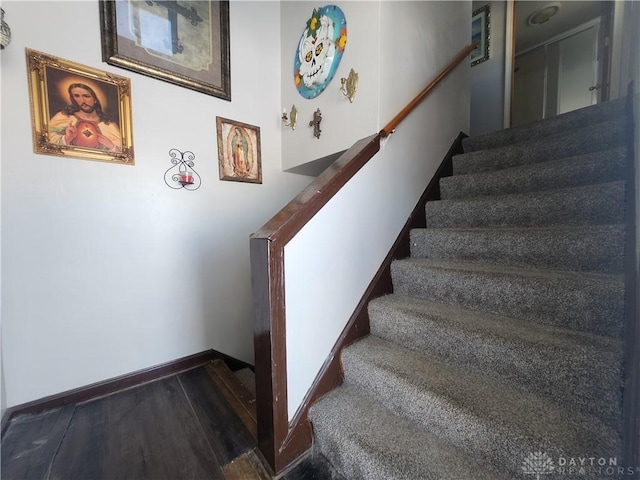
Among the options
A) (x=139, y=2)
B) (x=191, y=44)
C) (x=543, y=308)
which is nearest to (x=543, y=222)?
(x=543, y=308)

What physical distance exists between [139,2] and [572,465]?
8.87ft

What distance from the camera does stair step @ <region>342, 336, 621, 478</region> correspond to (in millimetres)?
627

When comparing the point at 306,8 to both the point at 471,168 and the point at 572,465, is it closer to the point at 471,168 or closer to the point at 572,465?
the point at 471,168

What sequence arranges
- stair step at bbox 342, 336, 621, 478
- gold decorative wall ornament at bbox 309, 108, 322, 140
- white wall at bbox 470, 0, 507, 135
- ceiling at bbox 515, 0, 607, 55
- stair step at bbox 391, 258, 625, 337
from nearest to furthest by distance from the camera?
stair step at bbox 342, 336, 621, 478 → stair step at bbox 391, 258, 625, 337 → gold decorative wall ornament at bbox 309, 108, 322, 140 → white wall at bbox 470, 0, 507, 135 → ceiling at bbox 515, 0, 607, 55

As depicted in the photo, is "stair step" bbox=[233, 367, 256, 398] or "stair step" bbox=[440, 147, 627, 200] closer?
"stair step" bbox=[440, 147, 627, 200]

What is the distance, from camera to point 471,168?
1745 mm

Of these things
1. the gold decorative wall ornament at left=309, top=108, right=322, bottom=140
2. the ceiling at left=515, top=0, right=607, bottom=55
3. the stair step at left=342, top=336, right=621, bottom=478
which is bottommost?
the stair step at left=342, top=336, right=621, bottom=478

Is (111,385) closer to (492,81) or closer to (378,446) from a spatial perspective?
(378,446)

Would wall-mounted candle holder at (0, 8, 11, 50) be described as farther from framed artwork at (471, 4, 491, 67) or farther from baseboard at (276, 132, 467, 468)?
framed artwork at (471, 4, 491, 67)

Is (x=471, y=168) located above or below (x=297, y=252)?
above

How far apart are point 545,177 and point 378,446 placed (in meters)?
1.55

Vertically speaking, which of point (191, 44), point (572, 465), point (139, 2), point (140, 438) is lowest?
point (140, 438)

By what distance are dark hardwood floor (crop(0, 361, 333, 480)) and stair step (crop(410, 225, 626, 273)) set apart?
1162 mm

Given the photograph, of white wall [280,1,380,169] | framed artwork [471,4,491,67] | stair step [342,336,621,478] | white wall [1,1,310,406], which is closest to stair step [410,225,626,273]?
stair step [342,336,621,478]
